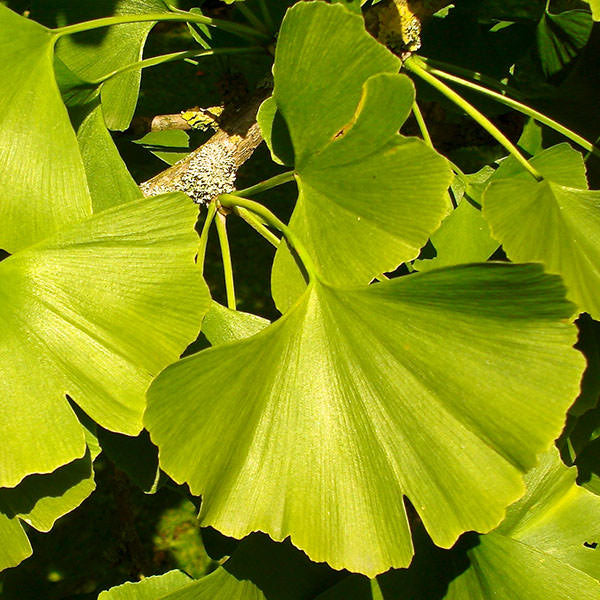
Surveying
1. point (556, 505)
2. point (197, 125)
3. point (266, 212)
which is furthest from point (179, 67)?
point (556, 505)

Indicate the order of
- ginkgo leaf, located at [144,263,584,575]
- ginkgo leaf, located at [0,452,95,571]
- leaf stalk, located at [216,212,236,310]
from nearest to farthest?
ginkgo leaf, located at [144,263,584,575], ginkgo leaf, located at [0,452,95,571], leaf stalk, located at [216,212,236,310]

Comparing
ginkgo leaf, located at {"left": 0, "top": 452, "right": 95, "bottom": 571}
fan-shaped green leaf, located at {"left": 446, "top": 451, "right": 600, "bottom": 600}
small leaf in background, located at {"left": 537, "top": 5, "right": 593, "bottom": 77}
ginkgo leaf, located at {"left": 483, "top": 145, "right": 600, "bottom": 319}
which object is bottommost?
fan-shaped green leaf, located at {"left": 446, "top": 451, "right": 600, "bottom": 600}

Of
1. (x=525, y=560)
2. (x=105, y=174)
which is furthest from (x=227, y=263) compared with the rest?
(x=525, y=560)

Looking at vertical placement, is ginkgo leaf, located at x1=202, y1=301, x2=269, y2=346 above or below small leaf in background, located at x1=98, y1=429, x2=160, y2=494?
above

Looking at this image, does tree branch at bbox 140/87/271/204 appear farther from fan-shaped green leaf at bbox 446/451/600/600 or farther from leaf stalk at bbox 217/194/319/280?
fan-shaped green leaf at bbox 446/451/600/600

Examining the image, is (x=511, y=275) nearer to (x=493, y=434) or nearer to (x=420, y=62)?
(x=493, y=434)

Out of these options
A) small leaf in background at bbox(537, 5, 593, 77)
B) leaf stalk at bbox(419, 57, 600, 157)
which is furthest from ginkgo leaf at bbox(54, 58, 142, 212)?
small leaf in background at bbox(537, 5, 593, 77)
